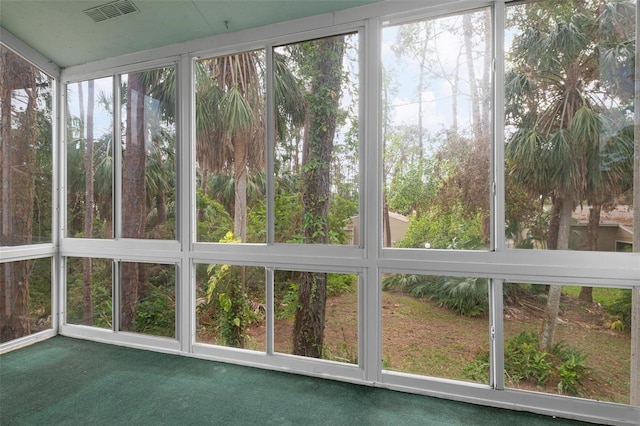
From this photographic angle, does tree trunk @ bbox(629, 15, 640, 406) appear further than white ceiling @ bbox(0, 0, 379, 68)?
No

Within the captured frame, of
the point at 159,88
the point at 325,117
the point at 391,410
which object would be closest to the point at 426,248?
the point at 391,410

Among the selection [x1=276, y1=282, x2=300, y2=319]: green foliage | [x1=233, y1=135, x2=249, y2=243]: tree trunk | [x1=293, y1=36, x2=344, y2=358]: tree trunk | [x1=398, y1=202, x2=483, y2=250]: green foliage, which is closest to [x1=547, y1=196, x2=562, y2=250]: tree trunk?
[x1=398, y1=202, x2=483, y2=250]: green foliage

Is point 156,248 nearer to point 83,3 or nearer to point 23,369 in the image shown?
point 23,369

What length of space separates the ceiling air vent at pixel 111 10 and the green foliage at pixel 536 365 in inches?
150

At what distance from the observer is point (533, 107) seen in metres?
2.22

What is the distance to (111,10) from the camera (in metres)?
2.74

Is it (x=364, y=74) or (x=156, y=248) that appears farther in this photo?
(x=156, y=248)

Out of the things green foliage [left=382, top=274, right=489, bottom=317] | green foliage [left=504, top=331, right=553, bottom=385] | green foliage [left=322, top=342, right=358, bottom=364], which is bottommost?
green foliage [left=322, top=342, right=358, bottom=364]

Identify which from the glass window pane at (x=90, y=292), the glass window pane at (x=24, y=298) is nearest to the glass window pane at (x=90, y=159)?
the glass window pane at (x=90, y=292)

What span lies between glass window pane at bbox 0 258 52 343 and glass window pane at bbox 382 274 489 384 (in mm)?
3524

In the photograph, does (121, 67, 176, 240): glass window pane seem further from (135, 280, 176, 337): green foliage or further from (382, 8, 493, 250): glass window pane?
(382, 8, 493, 250): glass window pane

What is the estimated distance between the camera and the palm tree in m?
2.11

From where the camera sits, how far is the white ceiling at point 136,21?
2.58 metres

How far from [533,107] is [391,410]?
2.22 meters
